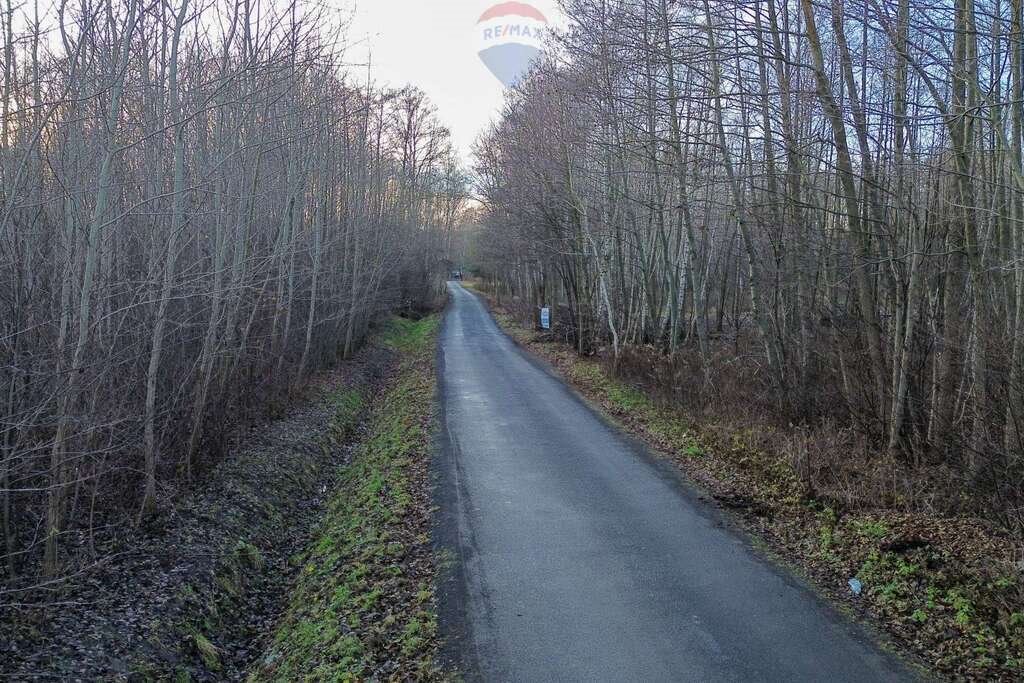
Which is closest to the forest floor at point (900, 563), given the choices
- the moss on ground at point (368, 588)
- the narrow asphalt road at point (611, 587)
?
the narrow asphalt road at point (611, 587)

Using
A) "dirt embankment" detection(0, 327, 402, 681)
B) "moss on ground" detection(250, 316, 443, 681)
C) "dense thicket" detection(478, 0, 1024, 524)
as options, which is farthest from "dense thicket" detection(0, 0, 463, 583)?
"dense thicket" detection(478, 0, 1024, 524)

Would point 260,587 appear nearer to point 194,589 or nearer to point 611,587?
point 194,589

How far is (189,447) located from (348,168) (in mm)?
14766

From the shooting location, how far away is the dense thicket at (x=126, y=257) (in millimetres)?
6426

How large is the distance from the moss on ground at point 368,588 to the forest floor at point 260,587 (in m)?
0.02

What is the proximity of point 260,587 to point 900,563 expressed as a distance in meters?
6.55

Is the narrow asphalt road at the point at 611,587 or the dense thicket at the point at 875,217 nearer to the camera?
the narrow asphalt road at the point at 611,587

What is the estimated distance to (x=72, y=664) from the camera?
Result: 5.54 meters

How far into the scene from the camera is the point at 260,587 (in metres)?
8.21

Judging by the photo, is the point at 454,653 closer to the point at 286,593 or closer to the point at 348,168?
the point at 286,593

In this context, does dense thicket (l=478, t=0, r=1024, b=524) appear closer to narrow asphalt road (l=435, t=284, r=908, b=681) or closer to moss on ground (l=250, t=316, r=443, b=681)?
narrow asphalt road (l=435, t=284, r=908, b=681)

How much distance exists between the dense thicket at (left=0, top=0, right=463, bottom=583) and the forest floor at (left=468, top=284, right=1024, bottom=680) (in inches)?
249

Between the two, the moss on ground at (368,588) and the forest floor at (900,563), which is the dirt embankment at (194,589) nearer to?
the moss on ground at (368,588)

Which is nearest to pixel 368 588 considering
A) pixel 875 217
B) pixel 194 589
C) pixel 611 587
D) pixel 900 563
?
pixel 194 589
